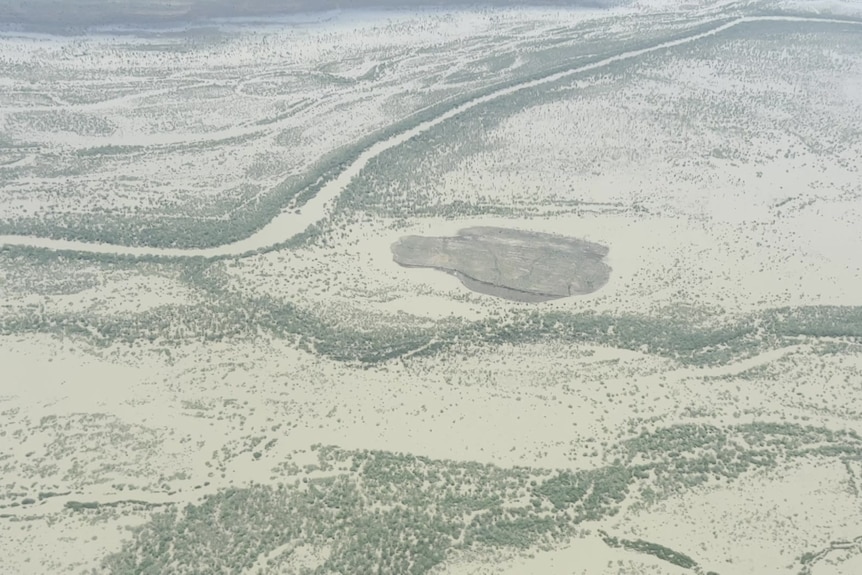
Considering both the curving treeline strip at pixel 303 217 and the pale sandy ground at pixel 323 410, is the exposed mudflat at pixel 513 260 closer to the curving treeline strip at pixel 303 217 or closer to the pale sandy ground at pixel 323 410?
the pale sandy ground at pixel 323 410

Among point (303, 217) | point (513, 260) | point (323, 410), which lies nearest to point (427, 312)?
point (513, 260)

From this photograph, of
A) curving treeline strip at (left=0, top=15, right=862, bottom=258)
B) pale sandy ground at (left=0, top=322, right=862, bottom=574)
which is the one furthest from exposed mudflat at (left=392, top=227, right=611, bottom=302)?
curving treeline strip at (left=0, top=15, right=862, bottom=258)

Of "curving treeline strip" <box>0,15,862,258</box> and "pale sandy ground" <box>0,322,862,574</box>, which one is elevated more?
"curving treeline strip" <box>0,15,862,258</box>

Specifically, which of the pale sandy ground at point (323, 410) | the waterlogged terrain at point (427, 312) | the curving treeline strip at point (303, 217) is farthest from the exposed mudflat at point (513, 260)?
the curving treeline strip at point (303, 217)

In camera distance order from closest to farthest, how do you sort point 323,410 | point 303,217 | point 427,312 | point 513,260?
point 323,410 → point 427,312 → point 513,260 → point 303,217

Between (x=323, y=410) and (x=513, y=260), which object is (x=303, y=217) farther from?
(x=323, y=410)

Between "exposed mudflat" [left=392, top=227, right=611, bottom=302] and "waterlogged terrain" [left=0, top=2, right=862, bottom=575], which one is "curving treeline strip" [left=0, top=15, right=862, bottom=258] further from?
"exposed mudflat" [left=392, top=227, right=611, bottom=302]

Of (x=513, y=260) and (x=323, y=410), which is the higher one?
(x=513, y=260)
